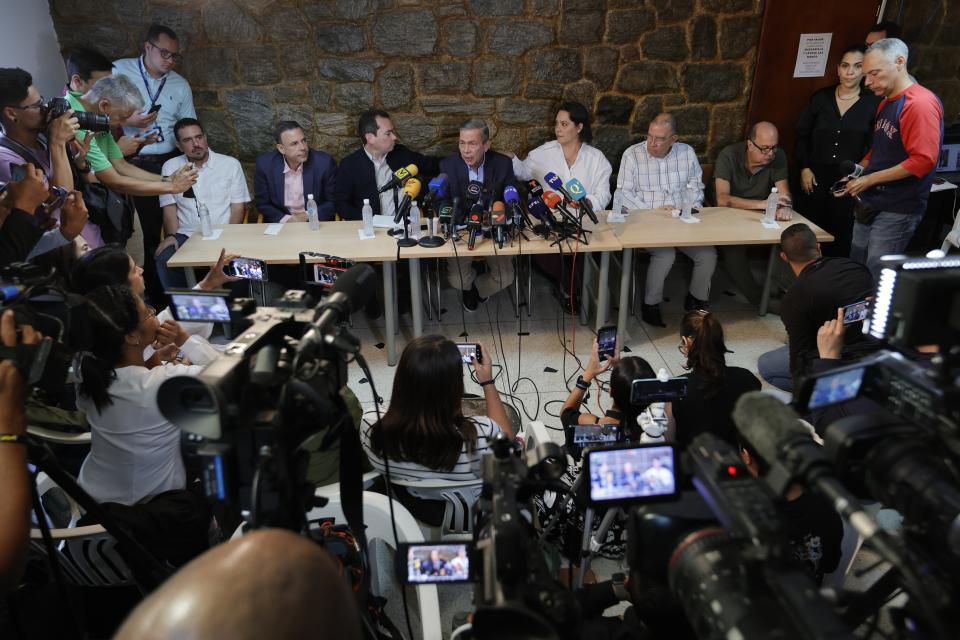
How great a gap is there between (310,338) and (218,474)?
270mm

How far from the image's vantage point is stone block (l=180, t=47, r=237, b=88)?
4.49 metres

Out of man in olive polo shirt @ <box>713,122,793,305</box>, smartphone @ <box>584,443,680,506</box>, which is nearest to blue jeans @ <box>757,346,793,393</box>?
man in olive polo shirt @ <box>713,122,793,305</box>

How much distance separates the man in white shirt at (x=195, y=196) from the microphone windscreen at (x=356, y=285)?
2786 millimetres

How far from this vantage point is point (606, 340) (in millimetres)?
2418

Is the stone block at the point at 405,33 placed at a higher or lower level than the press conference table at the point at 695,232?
higher

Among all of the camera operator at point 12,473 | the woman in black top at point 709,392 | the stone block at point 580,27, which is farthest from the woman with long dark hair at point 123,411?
the stone block at point 580,27

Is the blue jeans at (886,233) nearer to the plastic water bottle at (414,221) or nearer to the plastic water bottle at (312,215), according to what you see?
the plastic water bottle at (414,221)

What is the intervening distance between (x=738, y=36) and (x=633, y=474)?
4.29m

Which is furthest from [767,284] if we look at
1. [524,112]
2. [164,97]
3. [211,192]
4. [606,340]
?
[164,97]

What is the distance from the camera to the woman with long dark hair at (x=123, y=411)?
1749mm

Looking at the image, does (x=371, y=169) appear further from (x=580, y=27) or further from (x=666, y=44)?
(x=666, y=44)

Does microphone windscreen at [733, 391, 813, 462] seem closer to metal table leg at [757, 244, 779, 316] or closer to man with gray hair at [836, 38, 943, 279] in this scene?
man with gray hair at [836, 38, 943, 279]

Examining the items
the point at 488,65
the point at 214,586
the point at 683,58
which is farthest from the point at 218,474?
the point at 683,58

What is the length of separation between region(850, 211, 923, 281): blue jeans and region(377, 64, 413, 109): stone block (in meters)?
3.06
